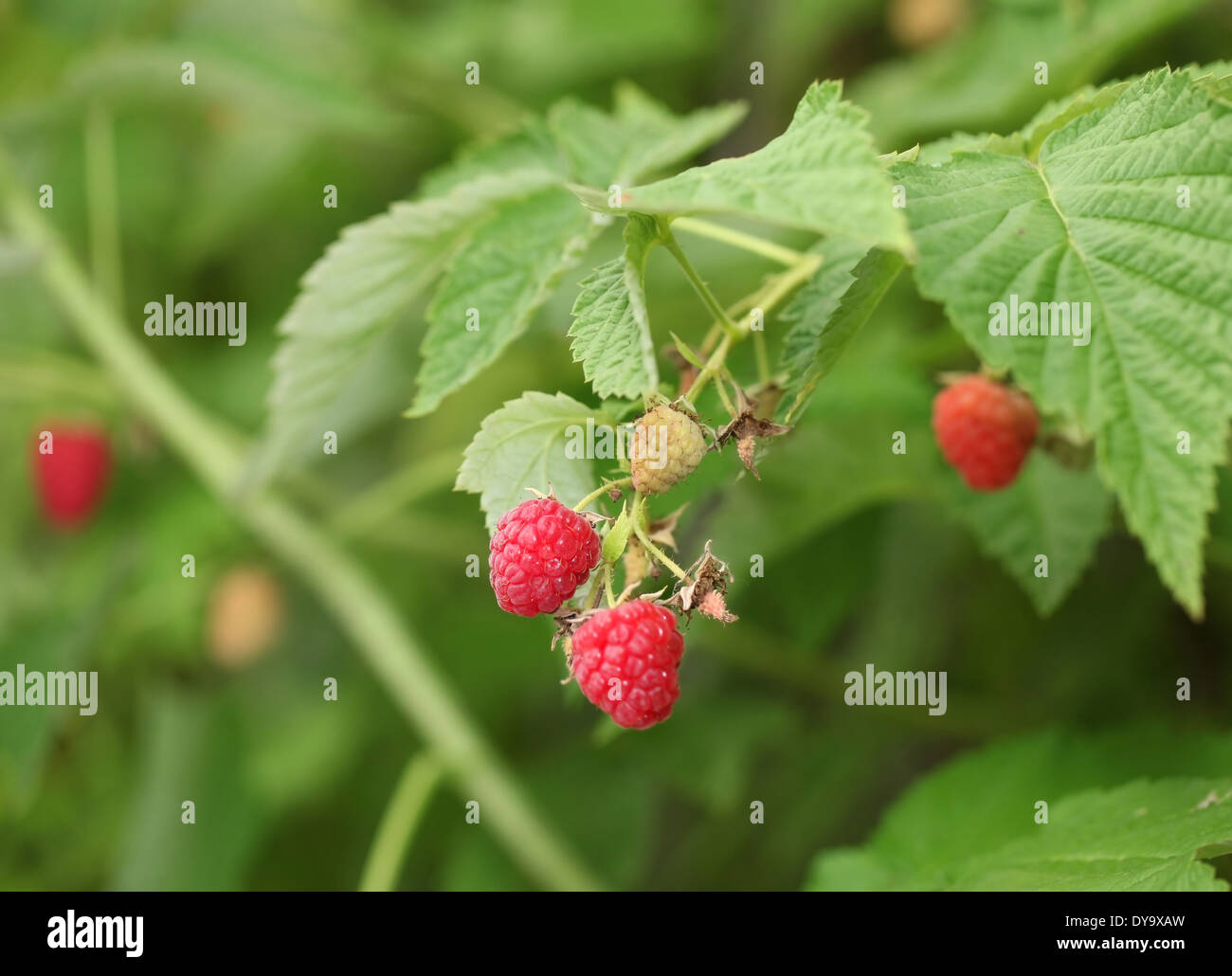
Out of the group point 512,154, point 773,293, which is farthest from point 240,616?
point 773,293

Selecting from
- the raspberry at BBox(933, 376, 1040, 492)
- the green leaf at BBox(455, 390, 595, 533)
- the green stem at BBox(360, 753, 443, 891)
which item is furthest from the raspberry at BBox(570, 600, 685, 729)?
the green stem at BBox(360, 753, 443, 891)

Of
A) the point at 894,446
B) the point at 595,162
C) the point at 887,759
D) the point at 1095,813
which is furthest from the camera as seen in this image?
the point at 887,759

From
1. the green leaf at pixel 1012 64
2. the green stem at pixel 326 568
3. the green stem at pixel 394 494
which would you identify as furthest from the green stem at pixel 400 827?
the green leaf at pixel 1012 64

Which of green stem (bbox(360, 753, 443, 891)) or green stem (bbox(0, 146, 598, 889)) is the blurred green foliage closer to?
green stem (bbox(0, 146, 598, 889))

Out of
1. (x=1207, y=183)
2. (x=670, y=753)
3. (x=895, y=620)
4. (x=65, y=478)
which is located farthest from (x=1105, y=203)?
(x=65, y=478)

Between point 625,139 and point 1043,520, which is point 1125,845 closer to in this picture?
point 1043,520
